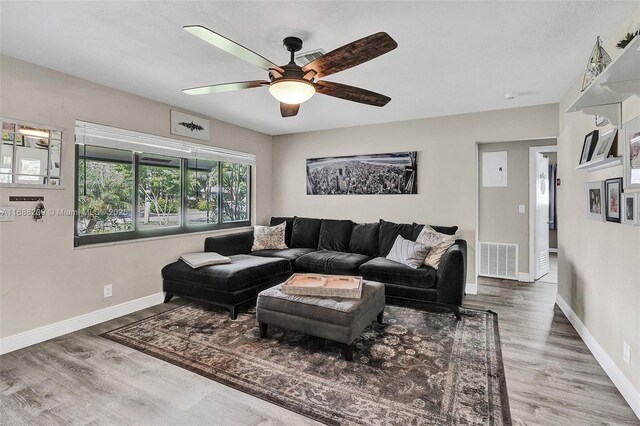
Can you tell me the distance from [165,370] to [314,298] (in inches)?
48.0

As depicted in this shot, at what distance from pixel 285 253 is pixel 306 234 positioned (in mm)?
601

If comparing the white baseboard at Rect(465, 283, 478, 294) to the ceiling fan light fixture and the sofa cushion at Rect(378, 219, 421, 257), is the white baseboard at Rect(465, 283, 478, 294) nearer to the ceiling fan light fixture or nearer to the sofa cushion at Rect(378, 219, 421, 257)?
the sofa cushion at Rect(378, 219, 421, 257)

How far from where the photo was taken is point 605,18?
1.99 m

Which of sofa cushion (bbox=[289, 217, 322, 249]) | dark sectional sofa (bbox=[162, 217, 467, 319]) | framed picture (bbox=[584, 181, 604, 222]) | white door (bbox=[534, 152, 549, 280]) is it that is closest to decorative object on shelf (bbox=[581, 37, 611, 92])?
framed picture (bbox=[584, 181, 604, 222])

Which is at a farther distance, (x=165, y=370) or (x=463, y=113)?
(x=463, y=113)

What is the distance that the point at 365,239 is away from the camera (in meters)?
4.45

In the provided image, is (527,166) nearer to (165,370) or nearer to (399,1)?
(399,1)

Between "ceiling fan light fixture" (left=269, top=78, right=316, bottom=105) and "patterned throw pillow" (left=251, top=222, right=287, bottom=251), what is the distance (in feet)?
9.64

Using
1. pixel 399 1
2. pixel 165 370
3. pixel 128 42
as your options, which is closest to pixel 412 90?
pixel 399 1

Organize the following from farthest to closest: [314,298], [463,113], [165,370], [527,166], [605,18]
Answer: [527,166]
[463,113]
[314,298]
[165,370]
[605,18]

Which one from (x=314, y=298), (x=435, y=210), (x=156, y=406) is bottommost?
(x=156, y=406)

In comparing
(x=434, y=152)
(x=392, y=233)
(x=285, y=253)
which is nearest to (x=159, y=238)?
(x=285, y=253)

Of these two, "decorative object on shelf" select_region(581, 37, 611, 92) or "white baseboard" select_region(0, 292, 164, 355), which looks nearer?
"decorative object on shelf" select_region(581, 37, 611, 92)

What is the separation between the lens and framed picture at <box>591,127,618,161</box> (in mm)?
2154
